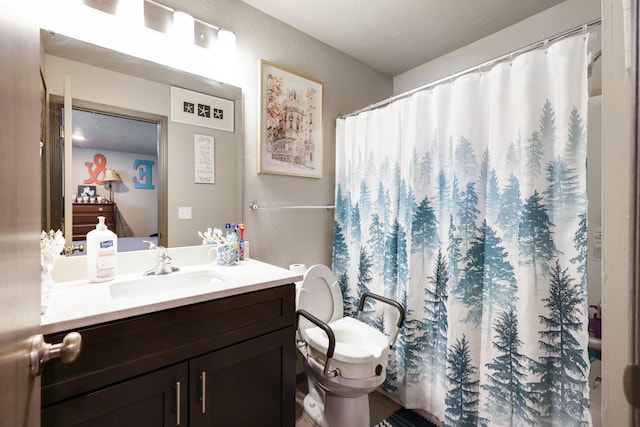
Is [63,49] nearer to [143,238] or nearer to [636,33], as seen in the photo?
[143,238]

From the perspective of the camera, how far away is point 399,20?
184 centimetres

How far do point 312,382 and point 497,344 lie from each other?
105 centimetres

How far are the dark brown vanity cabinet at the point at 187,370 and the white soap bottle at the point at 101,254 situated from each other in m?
0.46

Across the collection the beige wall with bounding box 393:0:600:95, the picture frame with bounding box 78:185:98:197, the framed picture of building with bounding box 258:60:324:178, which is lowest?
the picture frame with bounding box 78:185:98:197

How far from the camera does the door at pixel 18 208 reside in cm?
42

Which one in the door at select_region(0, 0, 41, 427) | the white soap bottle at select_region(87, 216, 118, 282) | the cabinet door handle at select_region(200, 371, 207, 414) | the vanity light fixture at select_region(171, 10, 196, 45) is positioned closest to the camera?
the door at select_region(0, 0, 41, 427)

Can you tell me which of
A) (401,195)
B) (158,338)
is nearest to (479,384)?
(401,195)

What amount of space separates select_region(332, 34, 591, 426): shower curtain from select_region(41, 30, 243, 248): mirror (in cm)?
92

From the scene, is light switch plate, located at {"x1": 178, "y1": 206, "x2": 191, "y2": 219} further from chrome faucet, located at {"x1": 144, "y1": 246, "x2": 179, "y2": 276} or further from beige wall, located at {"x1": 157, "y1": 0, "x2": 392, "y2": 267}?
beige wall, located at {"x1": 157, "y1": 0, "x2": 392, "y2": 267}

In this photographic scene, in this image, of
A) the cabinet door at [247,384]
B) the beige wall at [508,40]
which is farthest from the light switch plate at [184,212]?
the beige wall at [508,40]

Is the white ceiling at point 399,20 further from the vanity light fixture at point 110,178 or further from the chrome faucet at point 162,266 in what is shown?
the chrome faucet at point 162,266

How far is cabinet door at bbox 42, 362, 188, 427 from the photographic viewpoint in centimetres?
82

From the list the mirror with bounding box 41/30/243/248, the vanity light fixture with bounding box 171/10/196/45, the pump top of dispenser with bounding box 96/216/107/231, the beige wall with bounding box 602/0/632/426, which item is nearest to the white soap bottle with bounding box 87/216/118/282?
the pump top of dispenser with bounding box 96/216/107/231

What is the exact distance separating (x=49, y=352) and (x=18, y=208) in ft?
1.02
